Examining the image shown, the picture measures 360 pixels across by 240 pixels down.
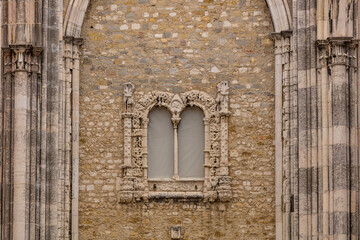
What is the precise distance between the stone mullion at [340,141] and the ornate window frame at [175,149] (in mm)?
2237

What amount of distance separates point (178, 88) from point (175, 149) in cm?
112

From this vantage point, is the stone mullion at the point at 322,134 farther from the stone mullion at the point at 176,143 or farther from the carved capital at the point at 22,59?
the carved capital at the point at 22,59

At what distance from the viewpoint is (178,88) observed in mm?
28906

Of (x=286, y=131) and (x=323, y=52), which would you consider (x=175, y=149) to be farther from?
(x=323, y=52)

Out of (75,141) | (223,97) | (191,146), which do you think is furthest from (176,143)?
(75,141)

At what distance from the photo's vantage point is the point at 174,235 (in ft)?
93.3

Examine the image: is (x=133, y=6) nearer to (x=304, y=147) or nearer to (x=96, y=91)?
(x=96, y=91)

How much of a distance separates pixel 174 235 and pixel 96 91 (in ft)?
9.79

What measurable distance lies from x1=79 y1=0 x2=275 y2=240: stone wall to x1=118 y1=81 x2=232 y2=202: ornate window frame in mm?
146

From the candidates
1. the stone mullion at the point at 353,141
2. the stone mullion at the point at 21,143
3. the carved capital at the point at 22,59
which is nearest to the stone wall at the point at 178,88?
the carved capital at the point at 22,59

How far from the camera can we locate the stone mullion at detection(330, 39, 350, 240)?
27.0 meters

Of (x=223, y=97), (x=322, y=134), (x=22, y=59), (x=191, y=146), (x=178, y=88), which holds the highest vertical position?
(x=22, y=59)

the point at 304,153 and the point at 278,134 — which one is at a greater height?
the point at 278,134

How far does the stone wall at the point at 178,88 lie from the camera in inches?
1122
